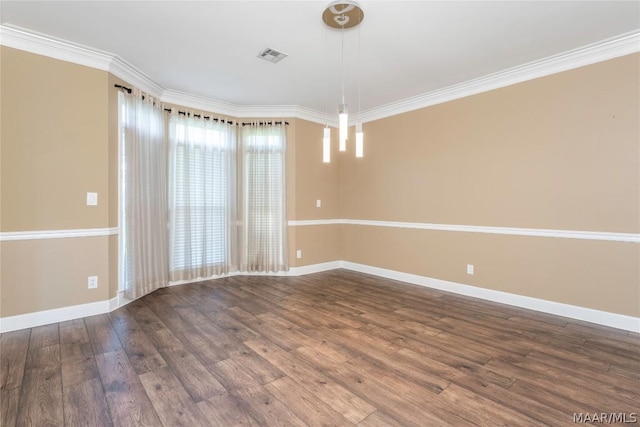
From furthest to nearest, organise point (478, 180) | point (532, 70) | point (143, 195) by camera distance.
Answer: point (478, 180) < point (143, 195) < point (532, 70)

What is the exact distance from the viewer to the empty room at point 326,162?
190 centimetres

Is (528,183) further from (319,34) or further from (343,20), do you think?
(319,34)

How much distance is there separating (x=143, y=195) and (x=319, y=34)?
2795 mm

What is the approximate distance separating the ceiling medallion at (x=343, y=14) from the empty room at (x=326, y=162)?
0.02m

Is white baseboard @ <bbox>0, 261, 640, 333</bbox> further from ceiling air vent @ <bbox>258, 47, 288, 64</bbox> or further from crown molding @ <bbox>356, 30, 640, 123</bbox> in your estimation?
ceiling air vent @ <bbox>258, 47, 288, 64</bbox>

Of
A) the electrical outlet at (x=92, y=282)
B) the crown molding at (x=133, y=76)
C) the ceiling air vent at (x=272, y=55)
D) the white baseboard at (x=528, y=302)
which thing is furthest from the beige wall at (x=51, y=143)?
the white baseboard at (x=528, y=302)

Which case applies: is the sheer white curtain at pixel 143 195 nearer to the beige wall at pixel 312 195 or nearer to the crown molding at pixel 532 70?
the beige wall at pixel 312 195

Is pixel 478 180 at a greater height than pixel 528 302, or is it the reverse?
pixel 478 180

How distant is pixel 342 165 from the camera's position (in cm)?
545

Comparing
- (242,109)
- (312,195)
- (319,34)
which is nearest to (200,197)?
(242,109)

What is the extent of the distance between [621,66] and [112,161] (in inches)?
210

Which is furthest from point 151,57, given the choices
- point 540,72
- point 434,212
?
point 540,72

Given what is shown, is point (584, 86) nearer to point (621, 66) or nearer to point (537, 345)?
point (621, 66)

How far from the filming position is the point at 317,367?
84.0 inches
